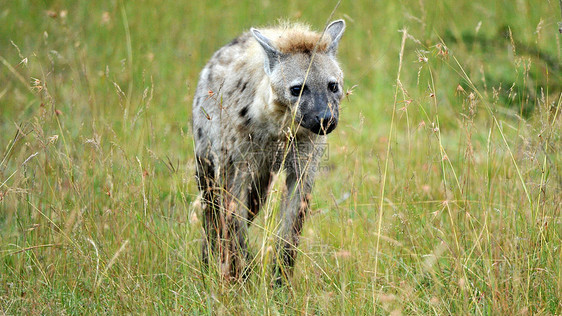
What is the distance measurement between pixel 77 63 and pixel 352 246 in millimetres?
5062

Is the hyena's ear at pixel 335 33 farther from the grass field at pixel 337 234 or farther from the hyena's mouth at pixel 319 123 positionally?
the hyena's mouth at pixel 319 123

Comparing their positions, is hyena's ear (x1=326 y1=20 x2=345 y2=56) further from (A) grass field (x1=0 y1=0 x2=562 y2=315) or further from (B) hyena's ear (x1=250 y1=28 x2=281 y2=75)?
(A) grass field (x1=0 y1=0 x2=562 y2=315)

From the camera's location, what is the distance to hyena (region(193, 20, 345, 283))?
392 centimetres

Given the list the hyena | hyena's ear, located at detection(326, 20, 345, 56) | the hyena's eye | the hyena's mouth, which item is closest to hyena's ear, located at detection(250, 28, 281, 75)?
the hyena

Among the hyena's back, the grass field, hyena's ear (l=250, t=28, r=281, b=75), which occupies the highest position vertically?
hyena's ear (l=250, t=28, r=281, b=75)

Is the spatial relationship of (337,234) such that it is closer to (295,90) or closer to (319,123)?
(319,123)

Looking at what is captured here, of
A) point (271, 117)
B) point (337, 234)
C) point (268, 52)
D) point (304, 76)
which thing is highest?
point (268, 52)

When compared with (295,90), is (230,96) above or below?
below

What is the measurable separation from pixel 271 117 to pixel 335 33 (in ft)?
2.47

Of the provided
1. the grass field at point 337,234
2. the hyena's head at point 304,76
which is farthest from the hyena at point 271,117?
the grass field at point 337,234

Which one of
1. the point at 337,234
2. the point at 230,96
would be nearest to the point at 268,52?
the point at 230,96

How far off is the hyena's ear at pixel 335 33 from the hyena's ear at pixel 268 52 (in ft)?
1.24

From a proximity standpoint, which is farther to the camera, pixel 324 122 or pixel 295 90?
pixel 295 90

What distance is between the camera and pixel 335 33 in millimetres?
4355
